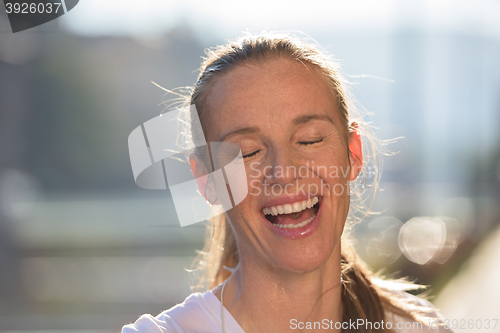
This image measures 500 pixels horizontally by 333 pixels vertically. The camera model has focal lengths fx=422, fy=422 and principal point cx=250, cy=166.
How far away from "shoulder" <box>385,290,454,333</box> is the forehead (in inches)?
30.5

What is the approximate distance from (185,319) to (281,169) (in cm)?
57

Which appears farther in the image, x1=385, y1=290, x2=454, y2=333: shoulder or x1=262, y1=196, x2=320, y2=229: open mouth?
x1=385, y1=290, x2=454, y2=333: shoulder

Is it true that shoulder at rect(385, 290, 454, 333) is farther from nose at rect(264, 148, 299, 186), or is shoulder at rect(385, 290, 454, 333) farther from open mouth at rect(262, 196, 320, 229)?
nose at rect(264, 148, 299, 186)

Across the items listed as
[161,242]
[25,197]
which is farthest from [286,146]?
[25,197]

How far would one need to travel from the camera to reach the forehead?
4.35ft

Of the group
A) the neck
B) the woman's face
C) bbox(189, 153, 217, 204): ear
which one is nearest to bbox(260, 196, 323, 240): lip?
the woman's face

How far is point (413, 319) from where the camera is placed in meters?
1.54

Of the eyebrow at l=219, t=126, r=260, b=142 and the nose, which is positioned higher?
the eyebrow at l=219, t=126, r=260, b=142

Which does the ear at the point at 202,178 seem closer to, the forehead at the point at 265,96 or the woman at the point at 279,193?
the woman at the point at 279,193

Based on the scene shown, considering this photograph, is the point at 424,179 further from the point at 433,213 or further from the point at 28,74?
the point at 28,74

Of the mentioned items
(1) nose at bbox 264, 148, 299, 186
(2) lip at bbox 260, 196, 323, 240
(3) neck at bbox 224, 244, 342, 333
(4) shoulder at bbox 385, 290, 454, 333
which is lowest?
(4) shoulder at bbox 385, 290, 454, 333

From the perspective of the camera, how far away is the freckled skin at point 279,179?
1320mm

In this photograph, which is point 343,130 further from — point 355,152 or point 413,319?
point 413,319

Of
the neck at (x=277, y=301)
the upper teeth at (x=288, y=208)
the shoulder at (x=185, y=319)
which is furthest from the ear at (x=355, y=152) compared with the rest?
the shoulder at (x=185, y=319)
